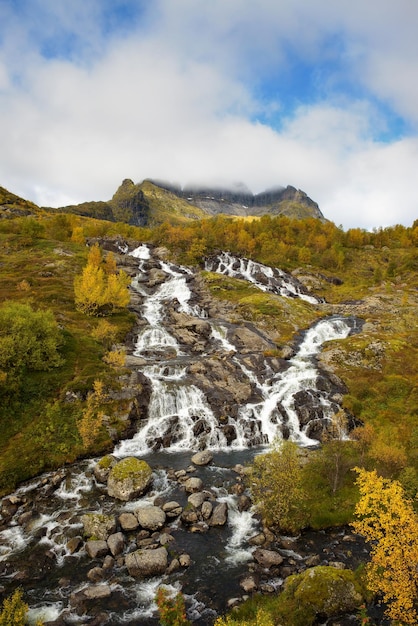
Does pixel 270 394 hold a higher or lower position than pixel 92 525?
higher

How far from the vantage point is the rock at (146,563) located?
21.9m

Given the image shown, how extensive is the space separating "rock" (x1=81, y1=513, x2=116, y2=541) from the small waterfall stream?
44.5 inches

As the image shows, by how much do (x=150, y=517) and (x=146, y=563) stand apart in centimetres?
449

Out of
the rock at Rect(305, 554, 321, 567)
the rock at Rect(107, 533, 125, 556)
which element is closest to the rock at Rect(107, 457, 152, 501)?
the rock at Rect(107, 533, 125, 556)

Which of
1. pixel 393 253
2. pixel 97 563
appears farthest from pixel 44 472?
pixel 393 253

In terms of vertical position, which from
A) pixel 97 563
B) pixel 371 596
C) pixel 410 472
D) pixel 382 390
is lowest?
pixel 97 563

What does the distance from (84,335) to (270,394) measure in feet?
108

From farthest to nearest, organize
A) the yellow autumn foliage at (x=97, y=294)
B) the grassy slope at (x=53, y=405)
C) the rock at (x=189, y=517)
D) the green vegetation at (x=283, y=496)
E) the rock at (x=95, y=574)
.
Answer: the yellow autumn foliage at (x=97, y=294) < the grassy slope at (x=53, y=405) < the rock at (x=189, y=517) < the green vegetation at (x=283, y=496) < the rock at (x=95, y=574)

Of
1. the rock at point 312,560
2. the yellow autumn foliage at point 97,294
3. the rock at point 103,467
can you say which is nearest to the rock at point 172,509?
the rock at point 103,467

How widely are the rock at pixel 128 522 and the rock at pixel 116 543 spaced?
3.20 feet

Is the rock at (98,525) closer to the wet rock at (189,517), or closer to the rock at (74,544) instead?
the rock at (74,544)

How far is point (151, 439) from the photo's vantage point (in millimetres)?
40500

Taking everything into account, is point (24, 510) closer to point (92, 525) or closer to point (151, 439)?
point (92, 525)

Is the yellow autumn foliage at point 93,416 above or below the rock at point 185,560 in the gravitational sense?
above
